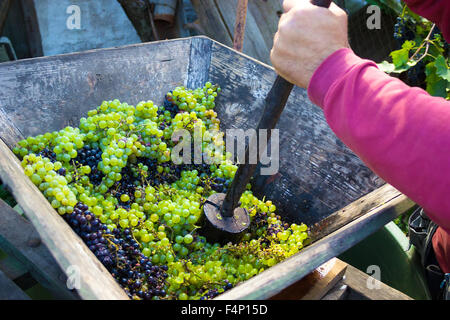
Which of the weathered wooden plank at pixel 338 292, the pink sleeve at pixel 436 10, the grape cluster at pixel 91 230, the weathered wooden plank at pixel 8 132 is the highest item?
the pink sleeve at pixel 436 10

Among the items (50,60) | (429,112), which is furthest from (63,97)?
(429,112)

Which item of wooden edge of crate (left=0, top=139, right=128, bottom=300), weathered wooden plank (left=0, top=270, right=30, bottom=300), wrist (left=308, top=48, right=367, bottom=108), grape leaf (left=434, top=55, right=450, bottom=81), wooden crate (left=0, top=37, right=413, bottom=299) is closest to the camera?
wooden edge of crate (left=0, top=139, right=128, bottom=300)

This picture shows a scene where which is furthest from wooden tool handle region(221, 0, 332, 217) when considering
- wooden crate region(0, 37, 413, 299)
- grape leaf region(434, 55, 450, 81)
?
grape leaf region(434, 55, 450, 81)

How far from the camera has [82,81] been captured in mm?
1631

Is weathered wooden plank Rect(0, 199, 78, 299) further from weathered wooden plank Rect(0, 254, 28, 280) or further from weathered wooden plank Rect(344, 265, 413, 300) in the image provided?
weathered wooden plank Rect(344, 265, 413, 300)

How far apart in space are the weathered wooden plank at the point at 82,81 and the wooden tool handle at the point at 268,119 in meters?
0.69

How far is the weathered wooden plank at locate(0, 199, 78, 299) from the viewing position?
3.86 ft

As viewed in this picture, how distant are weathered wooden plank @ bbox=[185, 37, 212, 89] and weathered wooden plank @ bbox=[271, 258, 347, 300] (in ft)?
3.53

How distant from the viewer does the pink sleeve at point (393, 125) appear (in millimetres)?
787

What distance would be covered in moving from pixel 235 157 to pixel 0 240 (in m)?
0.95

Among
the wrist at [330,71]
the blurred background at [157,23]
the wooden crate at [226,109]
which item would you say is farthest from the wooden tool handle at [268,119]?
the blurred background at [157,23]

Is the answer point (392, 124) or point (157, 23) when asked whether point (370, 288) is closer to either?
point (392, 124)

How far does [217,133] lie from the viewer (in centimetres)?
176

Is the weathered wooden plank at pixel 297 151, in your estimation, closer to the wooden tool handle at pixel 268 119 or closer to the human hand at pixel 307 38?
the wooden tool handle at pixel 268 119
